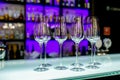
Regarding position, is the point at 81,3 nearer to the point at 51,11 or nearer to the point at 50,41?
the point at 51,11

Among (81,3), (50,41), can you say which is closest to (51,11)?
(50,41)

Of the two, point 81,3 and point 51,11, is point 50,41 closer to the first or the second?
point 51,11

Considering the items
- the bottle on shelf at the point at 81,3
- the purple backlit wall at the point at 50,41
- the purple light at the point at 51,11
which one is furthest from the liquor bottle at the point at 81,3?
the purple light at the point at 51,11

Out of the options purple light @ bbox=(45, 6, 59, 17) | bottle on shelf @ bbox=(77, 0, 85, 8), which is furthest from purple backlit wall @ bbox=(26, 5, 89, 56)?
bottle on shelf @ bbox=(77, 0, 85, 8)

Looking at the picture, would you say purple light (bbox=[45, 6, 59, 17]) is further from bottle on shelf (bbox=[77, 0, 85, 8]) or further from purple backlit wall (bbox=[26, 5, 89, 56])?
bottle on shelf (bbox=[77, 0, 85, 8])

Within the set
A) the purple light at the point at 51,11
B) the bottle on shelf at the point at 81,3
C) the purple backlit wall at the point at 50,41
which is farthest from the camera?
the bottle on shelf at the point at 81,3

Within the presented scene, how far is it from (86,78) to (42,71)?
29 cm

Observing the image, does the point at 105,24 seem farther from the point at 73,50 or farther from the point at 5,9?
the point at 5,9

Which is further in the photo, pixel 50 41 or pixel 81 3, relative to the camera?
pixel 81 3

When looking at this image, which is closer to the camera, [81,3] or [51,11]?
[51,11]

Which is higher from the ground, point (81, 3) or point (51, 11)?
→ point (81, 3)

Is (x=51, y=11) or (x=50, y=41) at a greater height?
(x=51, y=11)

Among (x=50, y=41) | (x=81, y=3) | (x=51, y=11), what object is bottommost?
(x=50, y=41)

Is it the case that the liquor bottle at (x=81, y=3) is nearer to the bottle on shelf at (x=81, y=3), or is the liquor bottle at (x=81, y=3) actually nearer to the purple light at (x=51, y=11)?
the bottle on shelf at (x=81, y=3)
